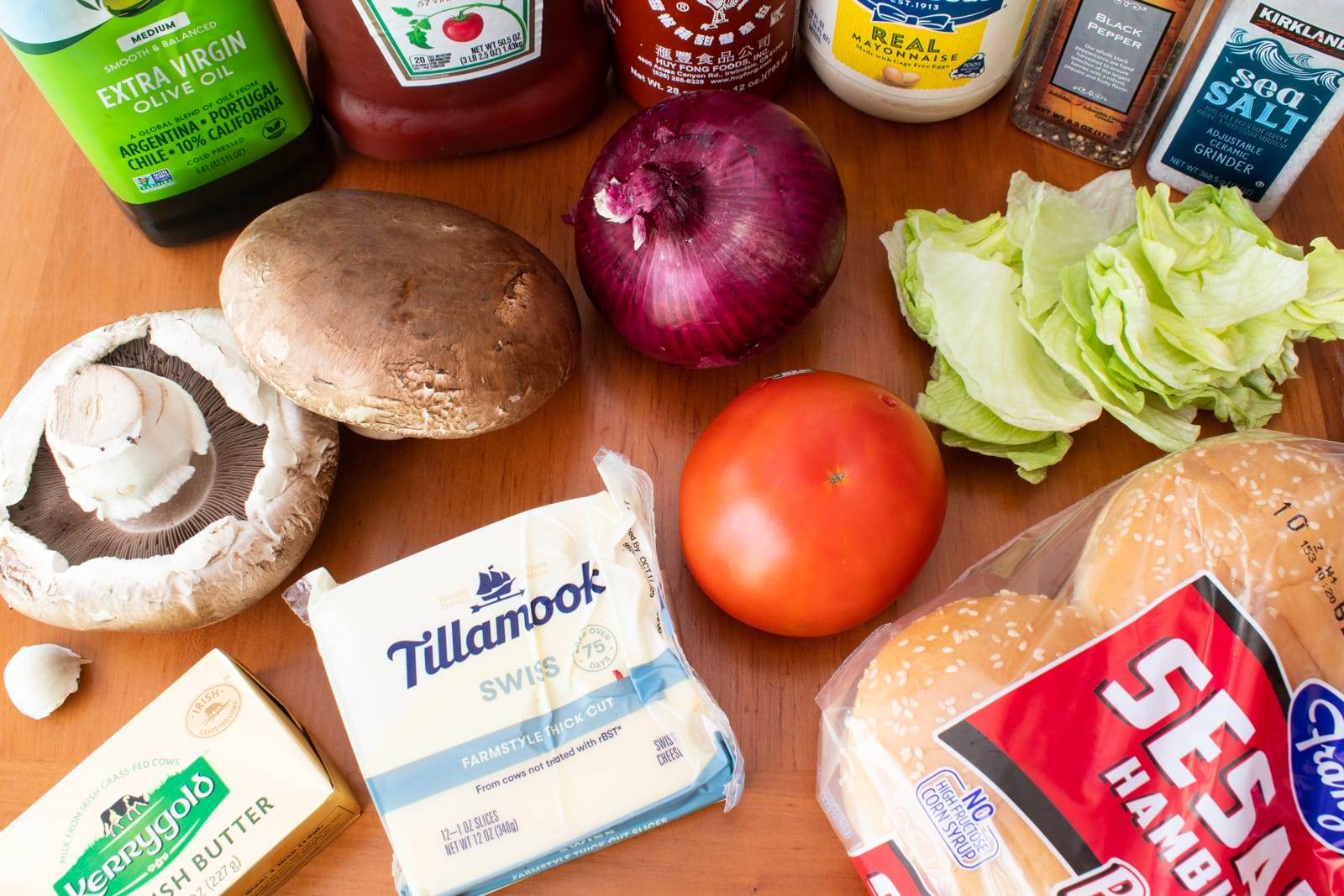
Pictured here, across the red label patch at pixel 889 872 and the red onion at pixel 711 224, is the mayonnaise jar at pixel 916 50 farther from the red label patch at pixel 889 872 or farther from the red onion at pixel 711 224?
the red label patch at pixel 889 872

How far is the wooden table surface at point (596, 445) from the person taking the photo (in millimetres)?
671

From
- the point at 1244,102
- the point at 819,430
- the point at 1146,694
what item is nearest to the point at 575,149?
the point at 819,430

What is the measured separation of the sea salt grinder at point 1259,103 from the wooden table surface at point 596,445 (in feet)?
0.22

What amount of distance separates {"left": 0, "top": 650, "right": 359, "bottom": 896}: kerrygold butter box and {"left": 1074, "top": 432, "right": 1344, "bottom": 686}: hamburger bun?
53 centimetres

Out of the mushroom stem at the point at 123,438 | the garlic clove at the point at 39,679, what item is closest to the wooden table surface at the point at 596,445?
the garlic clove at the point at 39,679

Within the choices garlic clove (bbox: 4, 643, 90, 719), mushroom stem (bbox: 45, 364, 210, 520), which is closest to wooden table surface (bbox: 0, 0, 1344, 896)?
garlic clove (bbox: 4, 643, 90, 719)

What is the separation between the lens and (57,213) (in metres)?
0.91

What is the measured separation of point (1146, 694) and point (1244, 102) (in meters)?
0.50

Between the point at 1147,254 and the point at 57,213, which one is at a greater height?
the point at 1147,254

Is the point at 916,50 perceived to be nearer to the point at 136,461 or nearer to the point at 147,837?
the point at 136,461

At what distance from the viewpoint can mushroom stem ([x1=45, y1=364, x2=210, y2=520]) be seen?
0.65 m

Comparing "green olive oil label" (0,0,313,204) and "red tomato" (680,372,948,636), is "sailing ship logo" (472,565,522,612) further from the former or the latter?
"green olive oil label" (0,0,313,204)

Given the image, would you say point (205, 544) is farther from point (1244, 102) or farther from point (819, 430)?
point (1244, 102)

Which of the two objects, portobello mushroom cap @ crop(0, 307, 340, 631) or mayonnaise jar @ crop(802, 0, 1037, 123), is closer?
portobello mushroom cap @ crop(0, 307, 340, 631)
